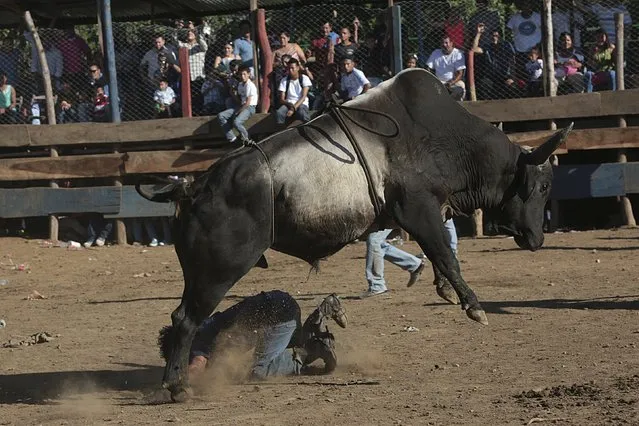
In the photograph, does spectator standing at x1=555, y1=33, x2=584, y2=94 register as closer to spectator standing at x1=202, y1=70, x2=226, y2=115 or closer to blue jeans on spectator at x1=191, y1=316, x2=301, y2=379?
spectator standing at x1=202, y1=70, x2=226, y2=115

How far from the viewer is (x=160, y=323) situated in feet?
35.8

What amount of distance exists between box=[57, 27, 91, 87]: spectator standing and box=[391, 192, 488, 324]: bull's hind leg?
11883 mm

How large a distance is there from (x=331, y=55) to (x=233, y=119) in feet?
5.82

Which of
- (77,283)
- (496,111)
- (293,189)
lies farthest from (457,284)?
(496,111)

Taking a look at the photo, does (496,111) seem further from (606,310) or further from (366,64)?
(606,310)

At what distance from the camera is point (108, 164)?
58.8 feet

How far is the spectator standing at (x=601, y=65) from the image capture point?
16.7m

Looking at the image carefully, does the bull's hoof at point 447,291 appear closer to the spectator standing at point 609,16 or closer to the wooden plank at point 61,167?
the spectator standing at point 609,16

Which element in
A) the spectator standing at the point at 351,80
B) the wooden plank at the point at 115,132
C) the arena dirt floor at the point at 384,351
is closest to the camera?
the arena dirt floor at the point at 384,351

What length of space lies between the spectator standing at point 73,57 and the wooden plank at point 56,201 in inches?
75.4

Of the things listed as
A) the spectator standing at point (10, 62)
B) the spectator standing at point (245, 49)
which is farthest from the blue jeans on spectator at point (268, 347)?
the spectator standing at point (10, 62)

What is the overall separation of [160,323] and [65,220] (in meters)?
8.00

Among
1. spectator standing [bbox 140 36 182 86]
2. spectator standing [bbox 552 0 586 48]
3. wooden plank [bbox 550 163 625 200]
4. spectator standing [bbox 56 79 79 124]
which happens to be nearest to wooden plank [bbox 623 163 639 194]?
wooden plank [bbox 550 163 625 200]

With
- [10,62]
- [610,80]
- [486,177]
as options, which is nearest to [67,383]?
[486,177]
